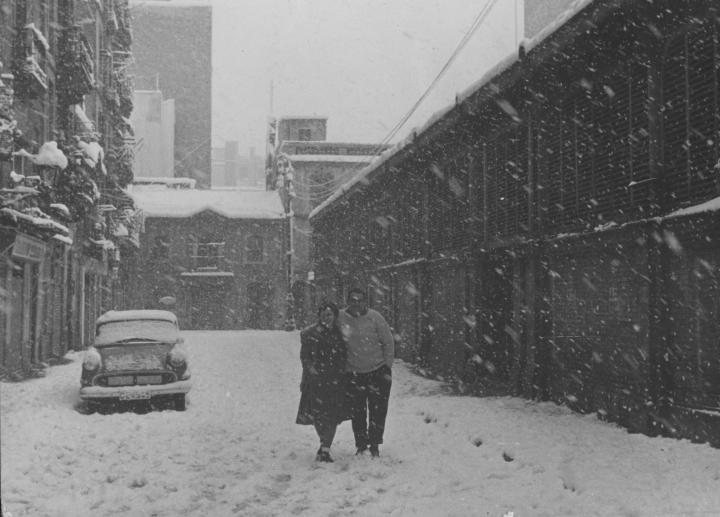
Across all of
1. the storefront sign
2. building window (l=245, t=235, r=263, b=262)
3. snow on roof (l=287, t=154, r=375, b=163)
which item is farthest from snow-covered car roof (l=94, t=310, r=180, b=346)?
snow on roof (l=287, t=154, r=375, b=163)

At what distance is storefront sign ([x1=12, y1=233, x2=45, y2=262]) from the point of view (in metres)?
17.4

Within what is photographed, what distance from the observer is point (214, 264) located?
5162 cm

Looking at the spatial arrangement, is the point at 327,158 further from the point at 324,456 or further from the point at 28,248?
the point at 324,456

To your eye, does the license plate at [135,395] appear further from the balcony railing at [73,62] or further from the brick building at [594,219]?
the balcony railing at [73,62]

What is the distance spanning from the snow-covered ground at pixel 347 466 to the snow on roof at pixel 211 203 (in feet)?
128

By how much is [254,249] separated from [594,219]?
4237 centimetres

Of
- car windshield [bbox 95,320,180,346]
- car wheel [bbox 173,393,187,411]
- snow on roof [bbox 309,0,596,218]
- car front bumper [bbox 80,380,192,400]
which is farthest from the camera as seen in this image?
car windshield [bbox 95,320,180,346]

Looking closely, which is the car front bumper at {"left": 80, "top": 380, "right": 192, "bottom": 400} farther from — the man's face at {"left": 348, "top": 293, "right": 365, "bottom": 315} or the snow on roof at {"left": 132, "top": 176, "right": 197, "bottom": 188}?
the snow on roof at {"left": 132, "top": 176, "right": 197, "bottom": 188}

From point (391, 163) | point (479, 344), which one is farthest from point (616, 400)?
point (391, 163)

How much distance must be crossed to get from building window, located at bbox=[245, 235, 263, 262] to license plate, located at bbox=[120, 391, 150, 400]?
40084 millimetres

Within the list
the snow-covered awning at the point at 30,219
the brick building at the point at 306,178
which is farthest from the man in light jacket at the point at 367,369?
the brick building at the point at 306,178

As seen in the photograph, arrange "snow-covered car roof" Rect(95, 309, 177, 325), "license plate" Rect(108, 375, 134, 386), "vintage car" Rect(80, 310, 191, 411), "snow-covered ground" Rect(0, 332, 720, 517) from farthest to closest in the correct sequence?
"snow-covered car roof" Rect(95, 309, 177, 325), "license plate" Rect(108, 375, 134, 386), "vintage car" Rect(80, 310, 191, 411), "snow-covered ground" Rect(0, 332, 720, 517)

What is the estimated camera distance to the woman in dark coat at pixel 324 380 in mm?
8477

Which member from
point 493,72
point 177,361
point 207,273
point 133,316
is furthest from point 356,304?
point 207,273
